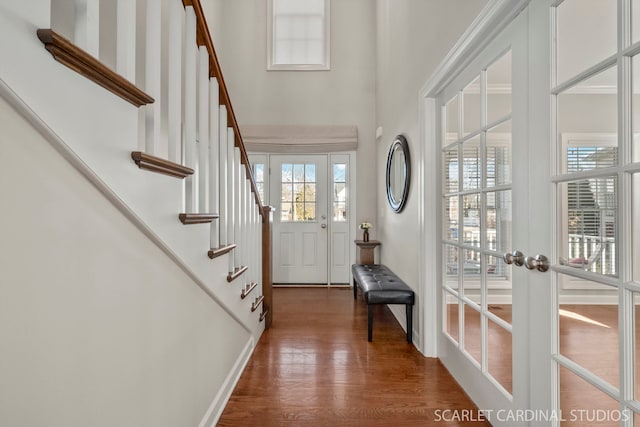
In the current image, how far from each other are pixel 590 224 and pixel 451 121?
3.96 ft

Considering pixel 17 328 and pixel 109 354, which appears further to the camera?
pixel 109 354

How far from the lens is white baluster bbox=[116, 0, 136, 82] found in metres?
0.91

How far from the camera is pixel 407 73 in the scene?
274cm

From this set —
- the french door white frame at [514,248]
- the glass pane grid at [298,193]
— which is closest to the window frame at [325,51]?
the glass pane grid at [298,193]

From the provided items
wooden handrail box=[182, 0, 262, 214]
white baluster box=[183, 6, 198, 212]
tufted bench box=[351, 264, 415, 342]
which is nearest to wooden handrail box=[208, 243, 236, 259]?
white baluster box=[183, 6, 198, 212]

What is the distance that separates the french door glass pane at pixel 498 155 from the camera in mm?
1458

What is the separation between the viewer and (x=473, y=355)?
175cm

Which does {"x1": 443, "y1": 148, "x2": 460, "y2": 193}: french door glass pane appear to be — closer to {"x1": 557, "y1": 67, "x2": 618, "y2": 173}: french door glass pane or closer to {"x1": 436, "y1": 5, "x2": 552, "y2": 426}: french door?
{"x1": 436, "y1": 5, "x2": 552, "y2": 426}: french door

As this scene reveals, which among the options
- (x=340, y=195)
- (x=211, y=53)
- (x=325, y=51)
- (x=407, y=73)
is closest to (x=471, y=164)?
(x=407, y=73)

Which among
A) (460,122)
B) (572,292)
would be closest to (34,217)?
(572,292)

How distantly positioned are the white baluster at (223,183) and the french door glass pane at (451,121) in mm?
1368

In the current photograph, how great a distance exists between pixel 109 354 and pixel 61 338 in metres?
0.18

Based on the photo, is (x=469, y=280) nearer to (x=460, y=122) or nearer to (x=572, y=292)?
(x=572, y=292)

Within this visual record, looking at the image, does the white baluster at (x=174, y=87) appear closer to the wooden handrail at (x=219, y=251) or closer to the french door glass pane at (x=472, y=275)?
the wooden handrail at (x=219, y=251)
